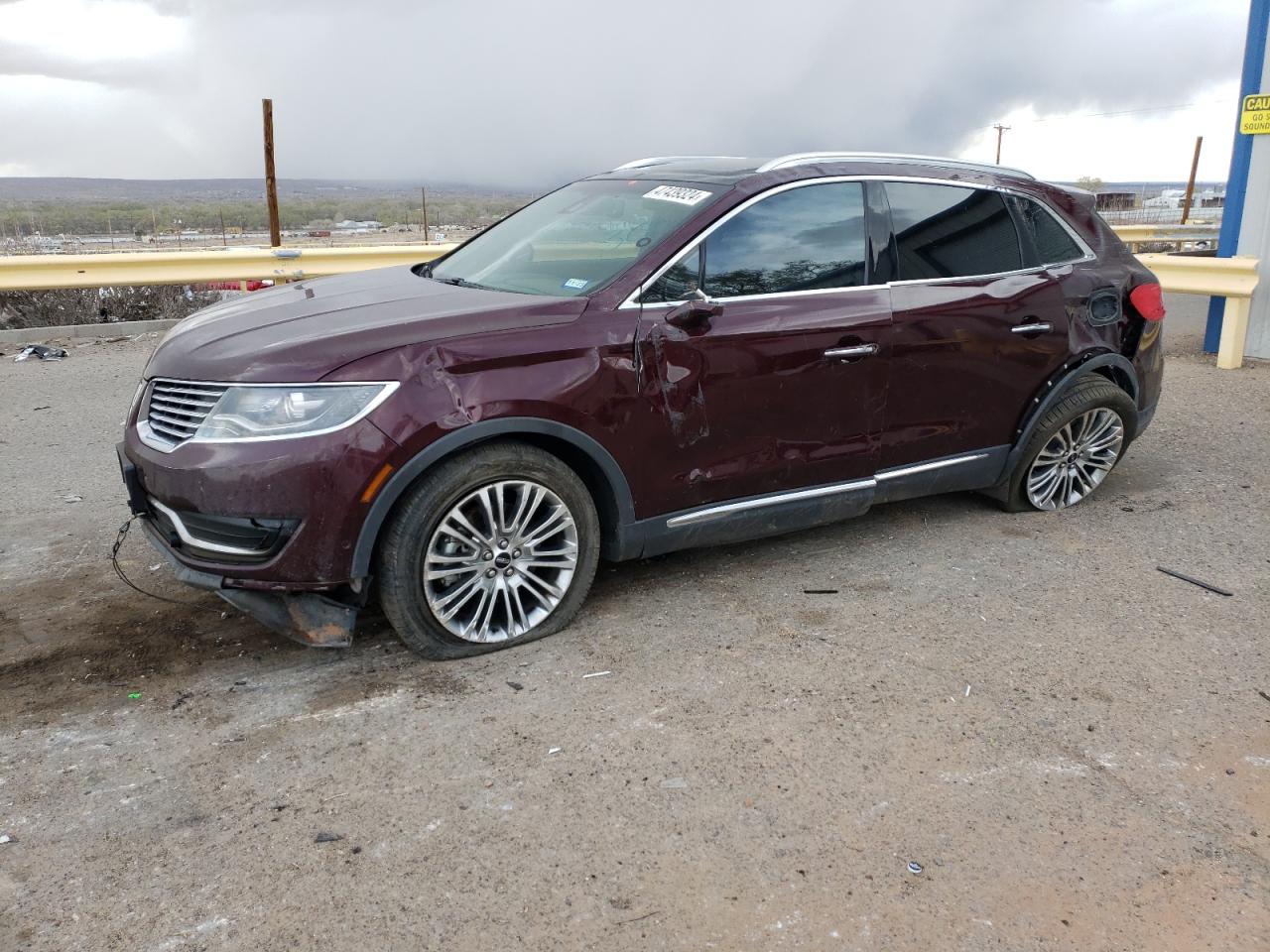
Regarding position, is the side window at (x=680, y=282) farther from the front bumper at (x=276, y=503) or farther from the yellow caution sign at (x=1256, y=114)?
the yellow caution sign at (x=1256, y=114)

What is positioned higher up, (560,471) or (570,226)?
(570,226)

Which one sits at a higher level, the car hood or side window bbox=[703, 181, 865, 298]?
side window bbox=[703, 181, 865, 298]

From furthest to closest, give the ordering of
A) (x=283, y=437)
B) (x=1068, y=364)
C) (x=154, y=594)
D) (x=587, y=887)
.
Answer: (x=1068, y=364) < (x=154, y=594) < (x=283, y=437) < (x=587, y=887)

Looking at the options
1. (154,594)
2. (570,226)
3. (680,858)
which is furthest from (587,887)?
(570,226)

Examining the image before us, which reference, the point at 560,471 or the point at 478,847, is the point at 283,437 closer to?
the point at 560,471

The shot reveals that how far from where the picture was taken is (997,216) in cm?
505

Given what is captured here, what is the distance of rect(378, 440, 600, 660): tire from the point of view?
361 centimetres

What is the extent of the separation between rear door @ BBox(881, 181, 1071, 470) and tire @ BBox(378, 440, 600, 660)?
64.7 inches

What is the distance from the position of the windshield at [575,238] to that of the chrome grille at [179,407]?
1322 mm

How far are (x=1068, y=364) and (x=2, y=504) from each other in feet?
19.0

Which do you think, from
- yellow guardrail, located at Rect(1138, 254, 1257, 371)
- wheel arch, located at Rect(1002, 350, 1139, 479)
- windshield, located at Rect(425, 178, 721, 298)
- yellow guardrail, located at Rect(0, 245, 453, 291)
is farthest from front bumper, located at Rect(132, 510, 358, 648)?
yellow guardrail, located at Rect(1138, 254, 1257, 371)

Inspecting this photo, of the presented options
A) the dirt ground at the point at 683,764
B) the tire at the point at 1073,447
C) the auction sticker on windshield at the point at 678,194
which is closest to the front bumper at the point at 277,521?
the dirt ground at the point at 683,764

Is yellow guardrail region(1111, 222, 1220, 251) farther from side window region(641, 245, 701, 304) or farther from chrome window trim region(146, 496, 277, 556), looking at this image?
chrome window trim region(146, 496, 277, 556)

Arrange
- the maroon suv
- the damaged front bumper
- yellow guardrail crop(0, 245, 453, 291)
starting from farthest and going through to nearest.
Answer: yellow guardrail crop(0, 245, 453, 291), the damaged front bumper, the maroon suv
